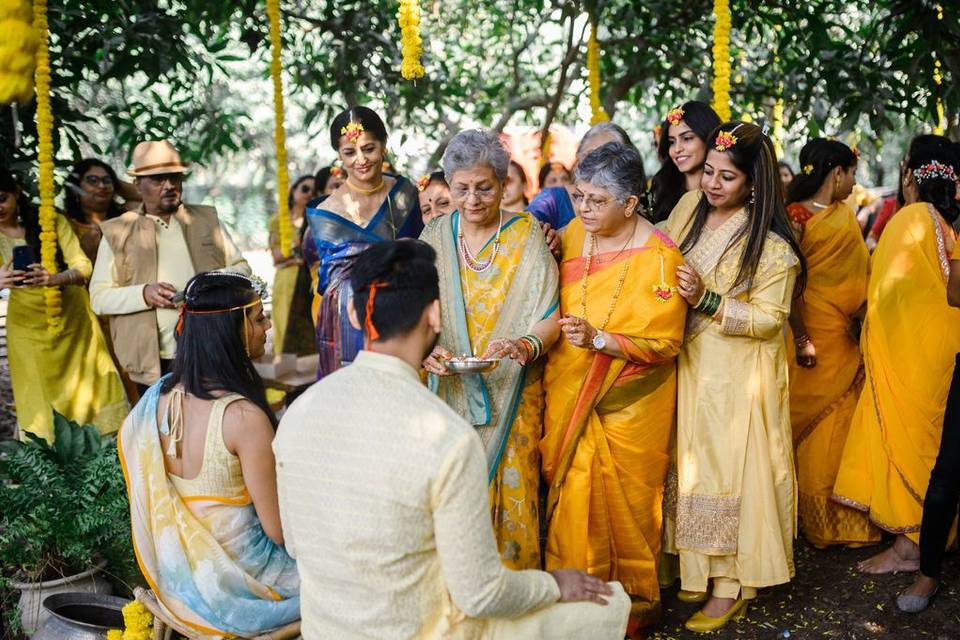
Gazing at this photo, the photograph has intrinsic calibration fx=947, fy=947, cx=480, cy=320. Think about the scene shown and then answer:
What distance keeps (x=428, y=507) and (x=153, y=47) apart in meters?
4.53

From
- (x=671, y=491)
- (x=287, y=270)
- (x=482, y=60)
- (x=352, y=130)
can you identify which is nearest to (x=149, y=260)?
(x=352, y=130)

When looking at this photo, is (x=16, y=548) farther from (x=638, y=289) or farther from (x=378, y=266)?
(x=638, y=289)

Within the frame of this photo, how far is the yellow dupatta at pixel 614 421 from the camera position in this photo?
12.2 ft

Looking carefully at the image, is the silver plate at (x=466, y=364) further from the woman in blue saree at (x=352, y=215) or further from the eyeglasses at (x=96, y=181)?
the eyeglasses at (x=96, y=181)

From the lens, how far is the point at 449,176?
3717mm

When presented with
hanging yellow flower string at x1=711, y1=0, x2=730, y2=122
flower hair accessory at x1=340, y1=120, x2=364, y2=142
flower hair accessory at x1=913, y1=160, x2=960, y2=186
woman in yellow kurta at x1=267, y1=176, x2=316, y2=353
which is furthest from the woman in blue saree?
woman in yellow kurta at x1=267, y1=176, x2=316, y2=353

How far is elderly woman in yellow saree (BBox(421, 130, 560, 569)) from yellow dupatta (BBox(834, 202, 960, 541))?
1694 millimetres

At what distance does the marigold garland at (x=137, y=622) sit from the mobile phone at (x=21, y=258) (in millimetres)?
2705

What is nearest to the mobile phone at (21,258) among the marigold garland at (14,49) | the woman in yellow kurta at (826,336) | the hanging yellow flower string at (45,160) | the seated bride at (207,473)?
the hanging yellow flower string at (45,160)

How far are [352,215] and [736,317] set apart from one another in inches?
74.7

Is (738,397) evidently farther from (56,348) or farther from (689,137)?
(56,348)

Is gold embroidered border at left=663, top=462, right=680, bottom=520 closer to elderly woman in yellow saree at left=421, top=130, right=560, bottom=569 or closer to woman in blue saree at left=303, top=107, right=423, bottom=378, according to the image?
elderly woman in yellow saree at left=421, top=130, right=560, bottom=569

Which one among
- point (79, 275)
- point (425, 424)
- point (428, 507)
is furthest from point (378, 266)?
point (79, 275)

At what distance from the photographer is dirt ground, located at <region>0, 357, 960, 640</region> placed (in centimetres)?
395
